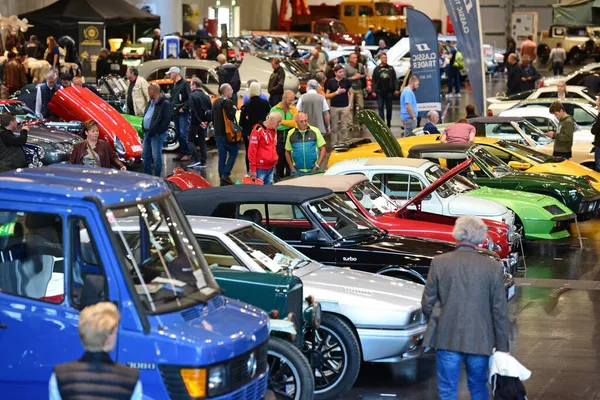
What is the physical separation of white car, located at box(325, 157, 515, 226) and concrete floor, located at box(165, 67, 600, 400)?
1002 mm

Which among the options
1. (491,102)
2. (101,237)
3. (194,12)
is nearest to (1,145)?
(101,237)

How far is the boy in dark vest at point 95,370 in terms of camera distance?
5.14m

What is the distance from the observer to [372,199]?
13039mm

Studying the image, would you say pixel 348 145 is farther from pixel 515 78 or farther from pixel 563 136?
pixel 515 78

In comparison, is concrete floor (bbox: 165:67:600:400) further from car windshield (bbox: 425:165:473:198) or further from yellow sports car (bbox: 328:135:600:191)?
yellow sports car (bbox: 328:135:600:191)

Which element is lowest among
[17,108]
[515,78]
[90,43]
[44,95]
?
[17,108]

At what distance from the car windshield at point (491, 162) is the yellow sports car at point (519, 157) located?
29.3 inches

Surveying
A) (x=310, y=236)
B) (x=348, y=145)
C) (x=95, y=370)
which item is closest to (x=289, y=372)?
(x=310, y=236)

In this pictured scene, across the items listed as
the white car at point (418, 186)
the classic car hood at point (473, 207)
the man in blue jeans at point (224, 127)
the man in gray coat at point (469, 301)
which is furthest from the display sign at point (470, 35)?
the man in gray coat at point (469, 301)

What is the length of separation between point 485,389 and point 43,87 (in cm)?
1592

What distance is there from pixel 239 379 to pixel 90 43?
97.0 feet

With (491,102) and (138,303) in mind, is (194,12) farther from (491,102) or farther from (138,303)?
(138,303)

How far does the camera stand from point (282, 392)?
26.2ft

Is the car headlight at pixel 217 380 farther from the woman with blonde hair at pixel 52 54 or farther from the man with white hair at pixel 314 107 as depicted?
the woman with blonde hair at pixel 52 54
